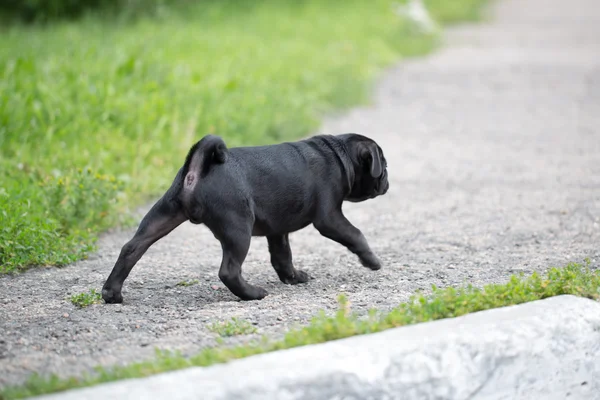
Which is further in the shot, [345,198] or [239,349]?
[345,198]

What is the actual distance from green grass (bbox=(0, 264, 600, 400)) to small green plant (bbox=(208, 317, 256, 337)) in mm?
242

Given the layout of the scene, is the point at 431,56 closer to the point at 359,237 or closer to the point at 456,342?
the point at 359,237

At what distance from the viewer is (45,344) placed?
404cm

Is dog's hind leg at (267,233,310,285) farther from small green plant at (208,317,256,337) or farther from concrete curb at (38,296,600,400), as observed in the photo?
concrete curb at (38,296,600,400)

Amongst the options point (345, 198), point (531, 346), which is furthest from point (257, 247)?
point (531, 346)

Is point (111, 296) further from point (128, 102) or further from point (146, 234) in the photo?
point (128, 102)

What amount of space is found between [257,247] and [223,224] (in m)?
2.03

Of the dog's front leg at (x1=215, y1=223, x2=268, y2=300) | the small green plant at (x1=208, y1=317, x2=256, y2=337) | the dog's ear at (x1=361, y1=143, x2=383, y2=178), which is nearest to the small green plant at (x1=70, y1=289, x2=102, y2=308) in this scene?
the dog's front leg at (x1=215, y1=223, x2=268, y2=300)

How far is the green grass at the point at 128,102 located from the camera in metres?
6.43

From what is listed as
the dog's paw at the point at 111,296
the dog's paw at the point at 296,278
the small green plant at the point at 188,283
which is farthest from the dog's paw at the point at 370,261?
the dog's paw at the point at 111,296

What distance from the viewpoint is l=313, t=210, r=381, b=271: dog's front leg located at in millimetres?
5027

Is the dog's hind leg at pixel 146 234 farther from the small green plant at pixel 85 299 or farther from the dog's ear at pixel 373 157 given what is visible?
the dog's ear at pixel 373 157

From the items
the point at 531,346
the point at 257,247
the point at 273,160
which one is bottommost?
the point at 257,247

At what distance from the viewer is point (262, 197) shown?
4840mm
